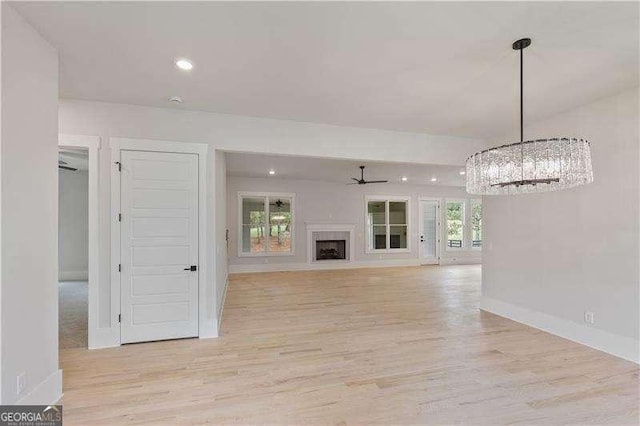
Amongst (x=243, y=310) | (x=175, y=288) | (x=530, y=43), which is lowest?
(x=243, y=310)

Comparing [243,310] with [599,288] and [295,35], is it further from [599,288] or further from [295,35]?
[599,288]

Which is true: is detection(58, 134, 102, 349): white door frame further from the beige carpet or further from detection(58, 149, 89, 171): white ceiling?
detection(58, 149, 89, 171): white ceiling

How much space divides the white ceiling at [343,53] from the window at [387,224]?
6607mm

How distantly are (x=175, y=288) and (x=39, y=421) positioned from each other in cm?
167

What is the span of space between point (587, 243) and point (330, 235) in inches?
265

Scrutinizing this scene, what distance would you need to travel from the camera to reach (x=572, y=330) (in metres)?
3.70

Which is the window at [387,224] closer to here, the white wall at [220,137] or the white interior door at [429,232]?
the white interior door at [429,232]

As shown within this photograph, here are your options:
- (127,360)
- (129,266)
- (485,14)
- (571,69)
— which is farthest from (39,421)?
(571,69)

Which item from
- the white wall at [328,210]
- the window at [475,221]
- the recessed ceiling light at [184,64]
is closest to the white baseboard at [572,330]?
the recessed ceiling light at [184,64]

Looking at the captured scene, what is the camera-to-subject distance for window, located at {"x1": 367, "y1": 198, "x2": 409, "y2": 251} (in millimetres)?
10165

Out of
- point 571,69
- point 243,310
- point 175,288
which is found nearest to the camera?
point 571,69

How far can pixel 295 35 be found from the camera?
2.20 metres

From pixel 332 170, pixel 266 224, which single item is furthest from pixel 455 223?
pixel 266 224

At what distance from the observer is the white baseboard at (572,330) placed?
3.17 metres
